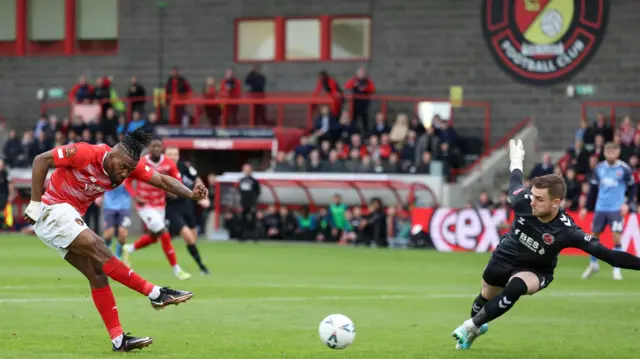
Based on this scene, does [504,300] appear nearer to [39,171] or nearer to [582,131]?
[39,171]

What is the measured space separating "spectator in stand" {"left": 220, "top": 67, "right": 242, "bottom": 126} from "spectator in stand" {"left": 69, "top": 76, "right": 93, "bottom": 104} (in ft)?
15.3

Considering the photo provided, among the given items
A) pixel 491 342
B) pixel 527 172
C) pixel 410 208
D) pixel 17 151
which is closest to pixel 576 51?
pixel 527 172

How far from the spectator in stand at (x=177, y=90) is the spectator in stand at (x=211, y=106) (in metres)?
0.69

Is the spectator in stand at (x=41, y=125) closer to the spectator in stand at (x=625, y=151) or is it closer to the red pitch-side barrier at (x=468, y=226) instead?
the red pitch-side barrier at (x=468, y=226)

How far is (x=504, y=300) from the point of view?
1063cm

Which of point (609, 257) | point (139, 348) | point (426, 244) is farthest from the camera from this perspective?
point (426, 244)

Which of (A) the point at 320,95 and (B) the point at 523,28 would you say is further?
(A) the point at 320,95

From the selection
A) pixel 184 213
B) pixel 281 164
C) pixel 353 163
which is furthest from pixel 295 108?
pixel 184 213

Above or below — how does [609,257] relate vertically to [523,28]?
below

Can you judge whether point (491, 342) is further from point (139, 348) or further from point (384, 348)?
point (139, 348)

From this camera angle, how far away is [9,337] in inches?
456

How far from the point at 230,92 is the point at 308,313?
76.9 feet

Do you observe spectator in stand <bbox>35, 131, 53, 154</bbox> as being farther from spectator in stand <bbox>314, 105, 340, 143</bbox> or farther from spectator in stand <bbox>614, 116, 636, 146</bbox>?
spectator in stand <bbox>614, 116, 636, 146</bbox>

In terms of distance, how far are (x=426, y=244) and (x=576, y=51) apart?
8.71 metres
